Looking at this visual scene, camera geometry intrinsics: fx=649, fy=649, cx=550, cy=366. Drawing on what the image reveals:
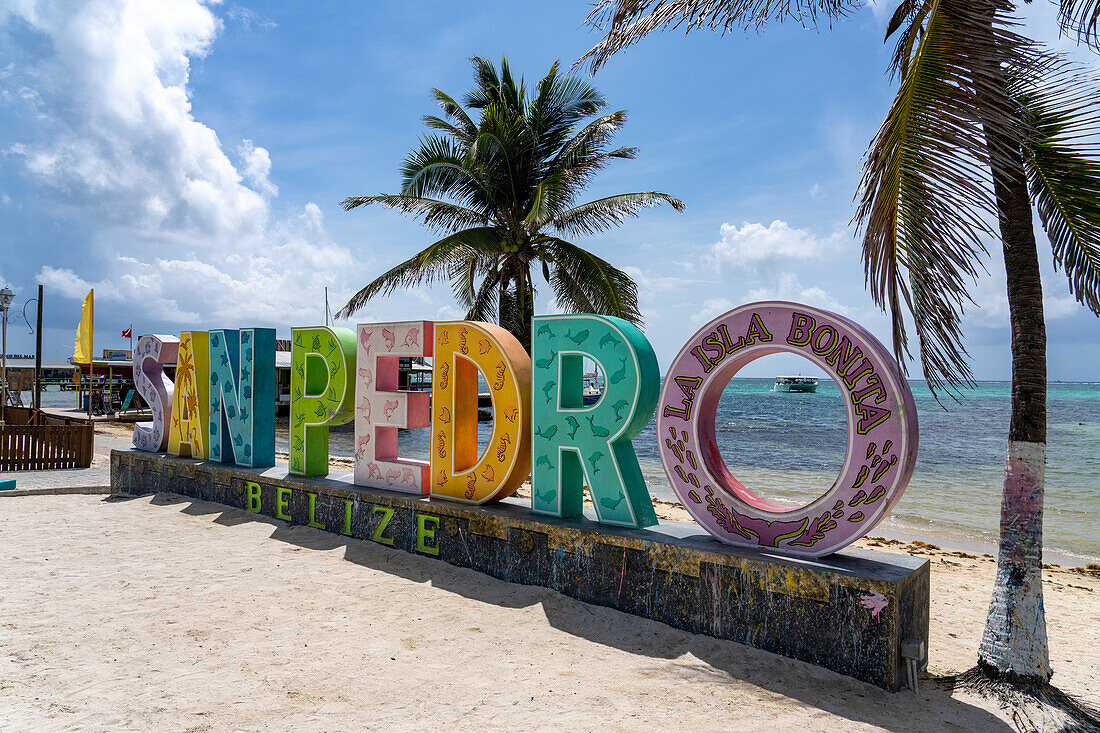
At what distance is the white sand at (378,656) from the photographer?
4.12 meters

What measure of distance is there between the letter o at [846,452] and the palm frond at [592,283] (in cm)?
780

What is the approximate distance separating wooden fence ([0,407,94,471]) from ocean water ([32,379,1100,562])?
35.0 ft

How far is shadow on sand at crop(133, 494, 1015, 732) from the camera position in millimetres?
4262

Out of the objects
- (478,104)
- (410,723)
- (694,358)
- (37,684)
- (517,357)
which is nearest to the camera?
(410,723)

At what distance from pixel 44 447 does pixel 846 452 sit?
17243 mm

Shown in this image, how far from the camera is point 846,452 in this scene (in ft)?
17.0

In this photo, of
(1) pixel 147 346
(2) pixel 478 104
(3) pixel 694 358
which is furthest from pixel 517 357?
(2) pixel 478 104

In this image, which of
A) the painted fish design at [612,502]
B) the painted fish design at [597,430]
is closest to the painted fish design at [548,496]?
the painted fish design at [612,502]

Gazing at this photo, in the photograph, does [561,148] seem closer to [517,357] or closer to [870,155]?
[517,357]

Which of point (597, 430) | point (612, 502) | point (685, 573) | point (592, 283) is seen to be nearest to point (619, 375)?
point (597, 430)

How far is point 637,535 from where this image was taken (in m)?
5.86

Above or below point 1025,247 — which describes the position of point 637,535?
below

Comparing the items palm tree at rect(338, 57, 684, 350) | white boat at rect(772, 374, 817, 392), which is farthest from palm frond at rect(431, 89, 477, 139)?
white boat at rect(772, 374, 817, 392)

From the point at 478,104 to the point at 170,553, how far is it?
1257cm
